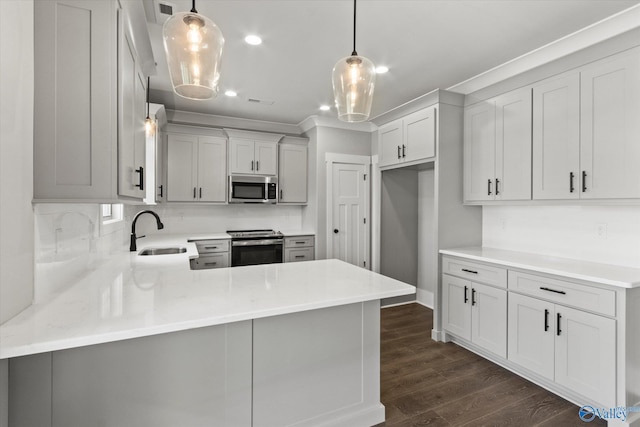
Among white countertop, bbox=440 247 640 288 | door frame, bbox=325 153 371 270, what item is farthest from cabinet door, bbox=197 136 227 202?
white countertop, bbox=440 247 640 288

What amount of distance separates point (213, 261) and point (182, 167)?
51.7 inches

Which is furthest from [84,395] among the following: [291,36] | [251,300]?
[291,36]

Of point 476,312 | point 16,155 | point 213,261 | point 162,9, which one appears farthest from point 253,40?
point 476,312

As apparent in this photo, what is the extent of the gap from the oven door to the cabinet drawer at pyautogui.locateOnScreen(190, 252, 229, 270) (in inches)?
4.0

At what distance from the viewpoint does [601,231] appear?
8.25 feet

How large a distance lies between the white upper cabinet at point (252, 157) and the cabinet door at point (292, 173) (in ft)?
0.41

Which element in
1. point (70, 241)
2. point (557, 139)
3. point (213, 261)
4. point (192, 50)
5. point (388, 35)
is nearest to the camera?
point (192, 50)

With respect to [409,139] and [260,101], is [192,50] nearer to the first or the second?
[260,101]

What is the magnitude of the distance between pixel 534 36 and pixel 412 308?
131 inches

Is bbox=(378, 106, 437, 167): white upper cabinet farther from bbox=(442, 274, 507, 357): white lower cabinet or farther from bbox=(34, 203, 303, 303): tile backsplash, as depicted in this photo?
bbox=(34, 203, 303, 303): tile backsplash

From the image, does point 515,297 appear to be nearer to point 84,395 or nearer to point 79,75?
point 84,395

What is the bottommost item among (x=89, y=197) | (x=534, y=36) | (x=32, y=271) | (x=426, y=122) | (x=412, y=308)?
(x=412, y=308)

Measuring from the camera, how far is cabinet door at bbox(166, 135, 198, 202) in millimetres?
4039

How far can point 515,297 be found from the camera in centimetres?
253
